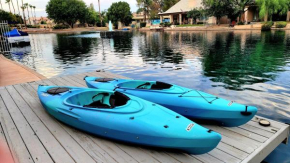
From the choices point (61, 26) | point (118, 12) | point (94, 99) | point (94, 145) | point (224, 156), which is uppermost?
point (118, 12)

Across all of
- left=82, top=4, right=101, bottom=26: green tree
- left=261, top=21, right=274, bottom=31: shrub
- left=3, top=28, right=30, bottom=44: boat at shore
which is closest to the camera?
left=3, top=28, right=30, bottom=44: boat at shore

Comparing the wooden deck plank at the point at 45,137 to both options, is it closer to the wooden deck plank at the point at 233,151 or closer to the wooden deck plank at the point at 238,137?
the wooden deck plank at the point at 233,151

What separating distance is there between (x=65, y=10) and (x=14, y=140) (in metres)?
72.9

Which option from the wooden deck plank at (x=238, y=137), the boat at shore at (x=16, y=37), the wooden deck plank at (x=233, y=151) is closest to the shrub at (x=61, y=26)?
the boat at shore at (x=16, y=37)

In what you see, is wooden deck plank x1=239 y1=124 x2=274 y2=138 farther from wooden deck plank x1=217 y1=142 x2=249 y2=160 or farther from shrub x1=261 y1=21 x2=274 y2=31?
shrub x1=261 y1=21 x2=274 y2=31

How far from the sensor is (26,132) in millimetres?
4211

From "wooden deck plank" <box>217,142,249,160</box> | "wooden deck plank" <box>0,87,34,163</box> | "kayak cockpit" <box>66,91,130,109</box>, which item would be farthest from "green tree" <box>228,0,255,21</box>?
"wooden deck plank" <box>0,87,34,163</box>

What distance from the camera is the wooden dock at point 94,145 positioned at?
11.1 ft

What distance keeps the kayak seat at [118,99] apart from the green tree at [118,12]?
69575 millimetres

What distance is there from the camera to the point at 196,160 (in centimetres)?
337

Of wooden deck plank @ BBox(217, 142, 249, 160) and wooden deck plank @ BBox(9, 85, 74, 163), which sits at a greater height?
wooden deck plank @ BBox(9, 85, 74, 163)

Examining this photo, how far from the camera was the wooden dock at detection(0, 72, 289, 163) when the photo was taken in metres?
3.39

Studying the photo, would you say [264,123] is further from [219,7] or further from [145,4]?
[145,4]

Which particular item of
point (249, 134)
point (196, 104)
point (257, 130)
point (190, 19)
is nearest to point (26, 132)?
point (196, 104)
